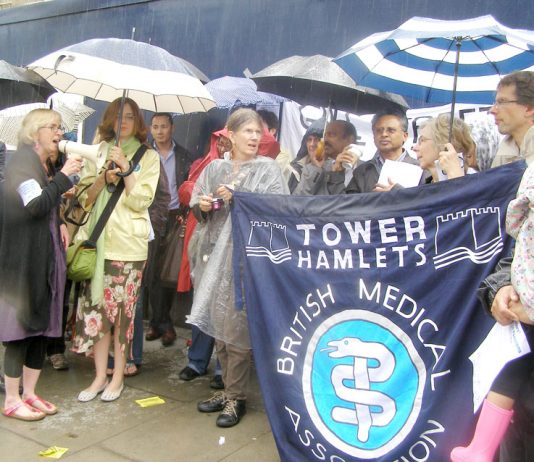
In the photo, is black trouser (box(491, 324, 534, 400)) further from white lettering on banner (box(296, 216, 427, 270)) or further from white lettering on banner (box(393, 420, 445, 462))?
white lettering on banner (box(296, 216, 427, 270))

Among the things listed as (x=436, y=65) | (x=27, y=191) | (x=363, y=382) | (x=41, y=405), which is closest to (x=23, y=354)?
(x=41, y=405)

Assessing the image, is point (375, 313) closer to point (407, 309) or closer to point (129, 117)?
point (407, 309)

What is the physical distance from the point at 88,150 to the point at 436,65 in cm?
260

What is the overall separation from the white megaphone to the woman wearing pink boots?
2.97m

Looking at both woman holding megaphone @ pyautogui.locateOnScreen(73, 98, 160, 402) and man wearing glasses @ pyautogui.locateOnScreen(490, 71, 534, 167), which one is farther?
woman holding megaphone @ pyautogui.locateOnScreen(73, 98, 160, 402)

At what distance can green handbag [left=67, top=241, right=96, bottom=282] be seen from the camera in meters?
4.26

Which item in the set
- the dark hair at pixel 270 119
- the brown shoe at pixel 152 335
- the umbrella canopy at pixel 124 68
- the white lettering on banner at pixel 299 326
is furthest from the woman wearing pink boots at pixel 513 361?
the brown shoe at pixel 152 335

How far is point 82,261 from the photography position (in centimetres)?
426

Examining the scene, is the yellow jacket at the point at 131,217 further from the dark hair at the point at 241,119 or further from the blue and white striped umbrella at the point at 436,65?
the blue and white striped umbrella at the point at 436,65

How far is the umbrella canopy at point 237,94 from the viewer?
5.78 meters

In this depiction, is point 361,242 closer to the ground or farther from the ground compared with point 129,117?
closer to the ground

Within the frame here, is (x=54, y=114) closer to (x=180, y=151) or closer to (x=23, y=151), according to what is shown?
(x=23, y=151)

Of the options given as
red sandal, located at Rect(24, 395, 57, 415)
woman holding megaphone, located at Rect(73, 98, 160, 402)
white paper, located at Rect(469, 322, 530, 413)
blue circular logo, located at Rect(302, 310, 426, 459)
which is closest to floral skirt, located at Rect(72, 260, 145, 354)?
woman holding megaphone, located at Rect(73, 98, 160, 402)

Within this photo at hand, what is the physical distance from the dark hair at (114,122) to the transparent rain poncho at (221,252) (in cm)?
70
